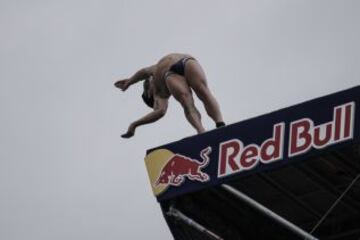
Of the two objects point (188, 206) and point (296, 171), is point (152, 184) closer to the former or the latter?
point (188, 206)

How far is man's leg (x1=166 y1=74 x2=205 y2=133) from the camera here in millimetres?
31219

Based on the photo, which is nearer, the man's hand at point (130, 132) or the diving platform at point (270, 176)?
the diving platform at point (270, 176)

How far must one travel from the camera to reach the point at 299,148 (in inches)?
1121

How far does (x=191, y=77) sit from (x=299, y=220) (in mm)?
3888

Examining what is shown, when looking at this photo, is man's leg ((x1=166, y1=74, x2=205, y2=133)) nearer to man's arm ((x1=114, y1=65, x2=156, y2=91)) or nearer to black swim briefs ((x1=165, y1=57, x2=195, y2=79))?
black swim briefs ((x1=165, y1=57, x2=195, y2=79))

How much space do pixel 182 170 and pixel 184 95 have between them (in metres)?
2.26

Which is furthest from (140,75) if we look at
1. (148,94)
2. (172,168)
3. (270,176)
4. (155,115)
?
(270,176)

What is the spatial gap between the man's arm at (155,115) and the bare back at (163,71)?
0.46 ft

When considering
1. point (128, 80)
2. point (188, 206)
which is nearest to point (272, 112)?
point (188, 206)

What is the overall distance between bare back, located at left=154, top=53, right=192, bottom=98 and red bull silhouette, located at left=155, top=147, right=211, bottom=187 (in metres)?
2.50

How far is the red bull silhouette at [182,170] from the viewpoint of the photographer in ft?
96.4

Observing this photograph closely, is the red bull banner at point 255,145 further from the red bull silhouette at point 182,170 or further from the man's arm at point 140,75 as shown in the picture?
the man's arm at point 140,75

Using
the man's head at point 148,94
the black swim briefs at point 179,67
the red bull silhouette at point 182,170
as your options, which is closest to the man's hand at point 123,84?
the man's head at point 148,94

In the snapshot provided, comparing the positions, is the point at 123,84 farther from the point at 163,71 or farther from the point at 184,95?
the point at 184,95
